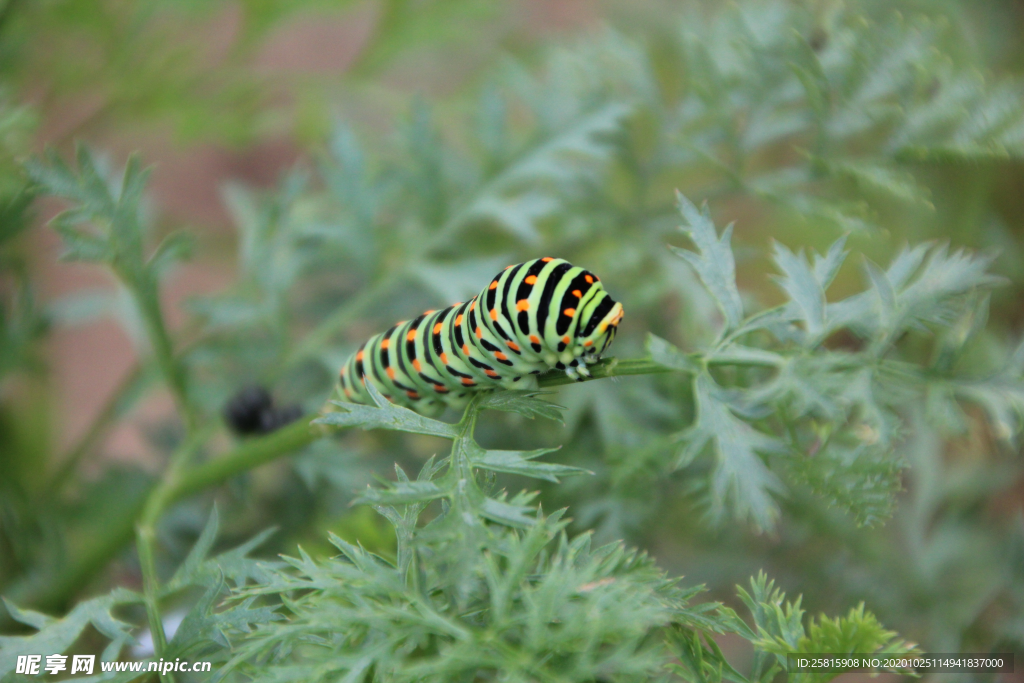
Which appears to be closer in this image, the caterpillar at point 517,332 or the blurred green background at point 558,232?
the caterpillar at point 517,332

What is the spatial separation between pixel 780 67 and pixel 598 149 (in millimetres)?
434

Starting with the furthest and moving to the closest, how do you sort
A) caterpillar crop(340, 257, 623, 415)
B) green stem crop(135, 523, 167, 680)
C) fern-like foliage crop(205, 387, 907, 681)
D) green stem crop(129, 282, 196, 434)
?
green stem crop(129, 282, 196, 434)
green stem crop(135, 523, 167, 680)
caterpillar crop(340, 257, 623, 415)
fern-like foliage crop(205, 387, 907, 681)

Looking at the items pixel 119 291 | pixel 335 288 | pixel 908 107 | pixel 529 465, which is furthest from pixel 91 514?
pixel 908 107

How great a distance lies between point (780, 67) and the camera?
4.99ft

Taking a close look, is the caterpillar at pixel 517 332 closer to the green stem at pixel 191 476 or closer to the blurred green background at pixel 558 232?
the green stem at pixel 191 476

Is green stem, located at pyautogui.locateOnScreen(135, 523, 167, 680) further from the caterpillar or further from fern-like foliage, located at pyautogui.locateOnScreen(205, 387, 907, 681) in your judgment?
the caterpillar

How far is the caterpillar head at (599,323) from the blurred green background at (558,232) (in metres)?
0.35

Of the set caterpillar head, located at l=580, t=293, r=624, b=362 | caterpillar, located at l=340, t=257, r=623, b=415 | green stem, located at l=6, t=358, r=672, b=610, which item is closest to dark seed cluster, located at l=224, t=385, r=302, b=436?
green stem, located at l=6, t=358, r=672, b=610

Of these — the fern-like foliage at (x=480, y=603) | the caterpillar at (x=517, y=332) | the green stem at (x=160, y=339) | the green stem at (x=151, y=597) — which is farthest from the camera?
the green stem at (x=160, y=339)

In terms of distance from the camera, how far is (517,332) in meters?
0.89

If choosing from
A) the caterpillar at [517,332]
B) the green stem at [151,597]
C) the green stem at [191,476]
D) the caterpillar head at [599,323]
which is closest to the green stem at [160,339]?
the green stem at [191,476]

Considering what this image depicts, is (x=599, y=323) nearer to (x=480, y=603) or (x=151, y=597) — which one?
(x=480, y=603)

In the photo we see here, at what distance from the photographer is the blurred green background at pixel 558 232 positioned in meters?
1.44

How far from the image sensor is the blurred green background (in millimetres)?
1441
